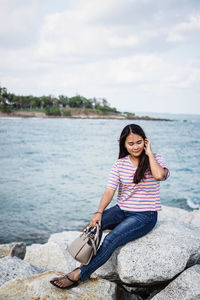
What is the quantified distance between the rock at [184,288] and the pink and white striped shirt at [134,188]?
960mm

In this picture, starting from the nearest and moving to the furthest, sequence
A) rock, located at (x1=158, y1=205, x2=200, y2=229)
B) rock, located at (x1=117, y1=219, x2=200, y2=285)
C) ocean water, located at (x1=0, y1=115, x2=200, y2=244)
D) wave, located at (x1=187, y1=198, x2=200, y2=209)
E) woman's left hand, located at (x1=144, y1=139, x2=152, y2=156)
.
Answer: rock, located at (x1=117, y1=219, x2=200, y2=285) < woman's left hand, located at (x1=144, y1=139, x2=152, y2=156) < rock, located at (x1=158, y1=205, x2=200, y2=229) < ocean water, located at (x1=0, y1=115, x2=200, y2=244) < wave, located at (x1=187, y1=198, x2=200, y2=209)

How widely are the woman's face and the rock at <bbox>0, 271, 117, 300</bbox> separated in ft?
5.97

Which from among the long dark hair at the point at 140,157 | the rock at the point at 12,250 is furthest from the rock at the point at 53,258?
the long dark hair at the point at 140,157

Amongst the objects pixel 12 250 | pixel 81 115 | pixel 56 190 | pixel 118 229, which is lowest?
pixel 56 190

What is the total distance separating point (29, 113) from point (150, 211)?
112 meters

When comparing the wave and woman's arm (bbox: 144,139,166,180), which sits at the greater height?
woman's arm (bbox: 144,139,166,180)

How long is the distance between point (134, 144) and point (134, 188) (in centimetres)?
65

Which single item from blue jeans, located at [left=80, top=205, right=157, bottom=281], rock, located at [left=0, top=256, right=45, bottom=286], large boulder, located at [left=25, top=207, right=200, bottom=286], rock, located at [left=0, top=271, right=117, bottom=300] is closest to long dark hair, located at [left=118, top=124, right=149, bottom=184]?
blue jeans, located at [left=80, top=205, right=157, bottom=281]

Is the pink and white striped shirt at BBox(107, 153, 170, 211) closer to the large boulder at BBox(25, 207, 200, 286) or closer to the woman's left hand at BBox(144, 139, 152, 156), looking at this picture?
the woman's left hand at BBox(144, 139, 152, 156)

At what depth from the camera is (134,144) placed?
398 centimetres

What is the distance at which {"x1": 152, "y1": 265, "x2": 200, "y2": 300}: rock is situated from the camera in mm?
3168

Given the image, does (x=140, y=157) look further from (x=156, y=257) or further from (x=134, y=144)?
(x=156, y=257)

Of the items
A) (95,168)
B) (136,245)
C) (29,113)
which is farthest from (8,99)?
(136,245)

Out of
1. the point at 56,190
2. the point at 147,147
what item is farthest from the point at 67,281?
the point at 56,190
